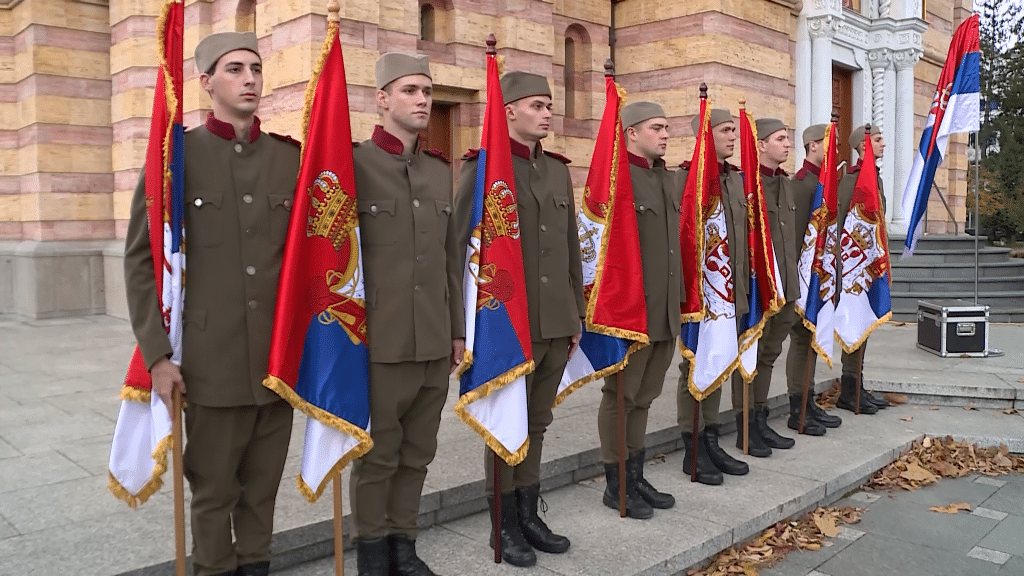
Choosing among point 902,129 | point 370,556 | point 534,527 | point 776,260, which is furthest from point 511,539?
point 902,129

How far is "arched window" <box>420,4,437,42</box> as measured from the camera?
9406 millimetres

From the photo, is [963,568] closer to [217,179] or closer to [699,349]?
[699,349]

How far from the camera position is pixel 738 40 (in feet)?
37.9

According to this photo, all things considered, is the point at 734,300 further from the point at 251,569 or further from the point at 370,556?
the point at 251,569

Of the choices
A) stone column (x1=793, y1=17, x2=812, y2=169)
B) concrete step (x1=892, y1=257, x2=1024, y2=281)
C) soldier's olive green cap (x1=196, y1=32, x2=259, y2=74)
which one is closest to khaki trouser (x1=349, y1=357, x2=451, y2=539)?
soldier's olive green cap (x1=196, y1=32, x2=259, y2=74)

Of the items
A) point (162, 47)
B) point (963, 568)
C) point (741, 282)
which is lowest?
point (963, 568)

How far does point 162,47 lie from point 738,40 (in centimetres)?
1019

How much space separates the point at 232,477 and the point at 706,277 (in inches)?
127

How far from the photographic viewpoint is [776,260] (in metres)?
5.82

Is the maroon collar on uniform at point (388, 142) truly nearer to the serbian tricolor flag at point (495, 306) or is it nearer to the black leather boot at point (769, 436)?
the serbian tricolor flag at point (495, 306)

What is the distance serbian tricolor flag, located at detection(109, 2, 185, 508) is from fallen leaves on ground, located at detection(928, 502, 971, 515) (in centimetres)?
443

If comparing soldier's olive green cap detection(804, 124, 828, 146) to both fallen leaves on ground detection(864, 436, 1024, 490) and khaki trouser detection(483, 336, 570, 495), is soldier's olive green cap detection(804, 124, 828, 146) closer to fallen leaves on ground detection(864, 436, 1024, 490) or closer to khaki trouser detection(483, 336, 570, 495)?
fallen leaves on ground detection(864, 436, 1024, 490)

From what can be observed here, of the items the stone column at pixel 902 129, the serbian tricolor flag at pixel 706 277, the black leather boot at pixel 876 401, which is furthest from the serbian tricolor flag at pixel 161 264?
the stone column at pixel 902 129

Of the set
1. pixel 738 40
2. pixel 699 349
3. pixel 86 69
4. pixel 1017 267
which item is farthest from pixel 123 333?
pixel 1017 267
